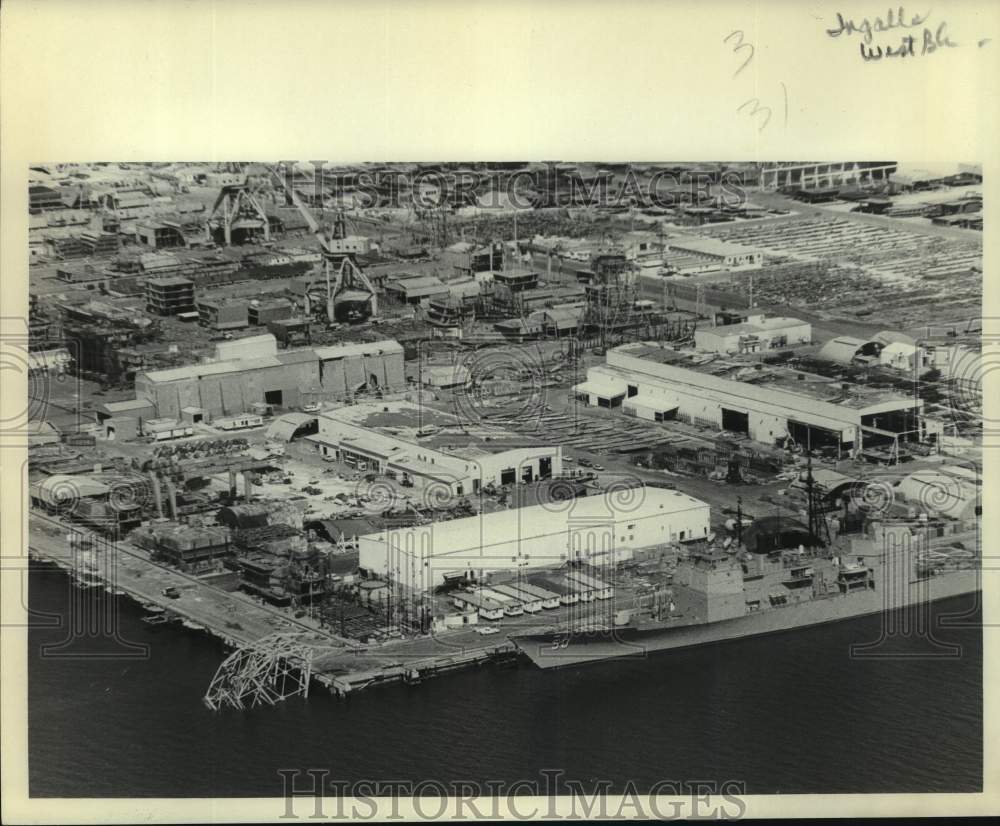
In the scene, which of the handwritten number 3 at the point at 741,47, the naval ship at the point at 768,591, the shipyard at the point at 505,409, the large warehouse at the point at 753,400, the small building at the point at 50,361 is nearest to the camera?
the handwritten number 3 at the point at 741,47

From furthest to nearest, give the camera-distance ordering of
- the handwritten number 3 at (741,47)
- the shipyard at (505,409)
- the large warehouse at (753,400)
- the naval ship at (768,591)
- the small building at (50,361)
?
1. the large warehouse at (753,400)
2. the naval ship at (768,591)
3. the shipyard at (505,409)
4. the small building at (50,361)
5. the handwritten number 3 at (741,47)

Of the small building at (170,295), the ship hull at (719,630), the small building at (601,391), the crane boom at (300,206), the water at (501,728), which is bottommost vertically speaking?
the water at (501,728)

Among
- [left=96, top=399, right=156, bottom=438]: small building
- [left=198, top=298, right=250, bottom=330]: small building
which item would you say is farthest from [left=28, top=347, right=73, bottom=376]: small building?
[left=198, top=298, right=250, bottom=330]: small building

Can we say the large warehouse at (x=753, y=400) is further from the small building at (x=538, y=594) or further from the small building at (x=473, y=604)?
the small building at (x=473, y=604)

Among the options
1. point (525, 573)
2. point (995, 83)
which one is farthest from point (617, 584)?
point (995, 83)

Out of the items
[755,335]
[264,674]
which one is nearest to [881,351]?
[755,335]

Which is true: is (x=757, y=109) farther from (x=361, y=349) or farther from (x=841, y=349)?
(x=361, y=349)

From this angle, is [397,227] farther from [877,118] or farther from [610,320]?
[877,118]

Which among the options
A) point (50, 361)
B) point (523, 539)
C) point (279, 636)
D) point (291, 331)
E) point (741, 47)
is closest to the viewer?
point (741, 47)

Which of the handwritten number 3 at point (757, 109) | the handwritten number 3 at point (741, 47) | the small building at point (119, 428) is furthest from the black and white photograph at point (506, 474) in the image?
the handwritten number 3 at point (741, 47)
